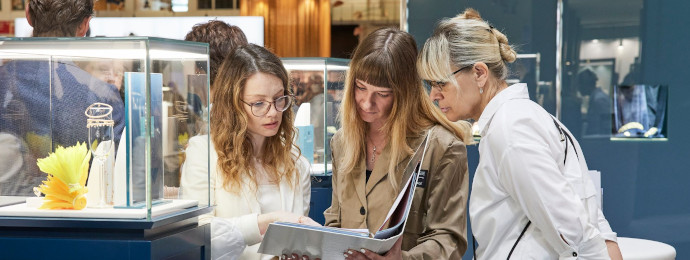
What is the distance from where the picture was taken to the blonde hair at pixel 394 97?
2256mm

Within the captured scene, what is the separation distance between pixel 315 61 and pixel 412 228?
1.43m

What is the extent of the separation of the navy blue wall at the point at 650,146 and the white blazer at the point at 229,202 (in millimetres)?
2305

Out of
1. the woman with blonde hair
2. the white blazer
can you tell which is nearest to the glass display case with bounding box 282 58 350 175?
the white blazer

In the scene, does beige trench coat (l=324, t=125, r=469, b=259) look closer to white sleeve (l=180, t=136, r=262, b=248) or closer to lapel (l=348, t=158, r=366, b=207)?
lapel (l=348, t=158, r=366, b=207)

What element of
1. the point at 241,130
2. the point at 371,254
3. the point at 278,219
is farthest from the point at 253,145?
the point at 371,254

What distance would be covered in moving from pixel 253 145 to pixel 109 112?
0.69m

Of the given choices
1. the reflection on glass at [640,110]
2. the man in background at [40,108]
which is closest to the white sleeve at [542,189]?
the man in background at [40,108]

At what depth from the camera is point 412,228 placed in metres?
2.20

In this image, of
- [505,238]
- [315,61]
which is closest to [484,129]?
[505,238]

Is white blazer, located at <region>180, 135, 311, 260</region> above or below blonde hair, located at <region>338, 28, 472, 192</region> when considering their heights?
below

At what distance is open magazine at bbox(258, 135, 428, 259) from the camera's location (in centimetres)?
184

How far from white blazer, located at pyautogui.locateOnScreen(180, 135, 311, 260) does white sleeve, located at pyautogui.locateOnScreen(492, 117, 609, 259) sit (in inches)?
29.6

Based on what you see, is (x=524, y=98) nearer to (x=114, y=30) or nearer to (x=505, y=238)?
(x=505, y=238)

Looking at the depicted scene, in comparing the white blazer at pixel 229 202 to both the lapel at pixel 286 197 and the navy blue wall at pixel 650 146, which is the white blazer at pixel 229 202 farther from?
the navy blue wall at pixel 650 146
